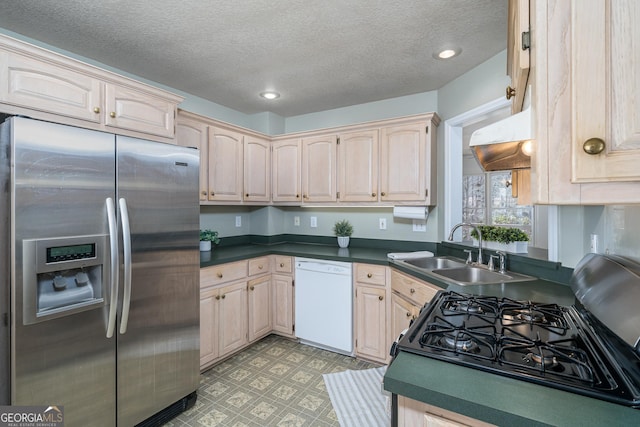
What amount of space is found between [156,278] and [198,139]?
1.33 meters

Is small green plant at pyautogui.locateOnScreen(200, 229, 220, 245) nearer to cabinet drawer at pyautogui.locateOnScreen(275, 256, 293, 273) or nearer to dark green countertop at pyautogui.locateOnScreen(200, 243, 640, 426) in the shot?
cabinet drawer at pyautogui.locateOnScreen(275, 256, 293, 273)

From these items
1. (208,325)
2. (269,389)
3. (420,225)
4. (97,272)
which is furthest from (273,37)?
(269,389)

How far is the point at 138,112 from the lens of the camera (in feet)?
6.31

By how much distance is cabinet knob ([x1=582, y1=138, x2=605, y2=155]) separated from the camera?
571 millimetres

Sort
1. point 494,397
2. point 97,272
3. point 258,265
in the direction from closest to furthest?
point 494,397 → point 97,272 → point 258,265

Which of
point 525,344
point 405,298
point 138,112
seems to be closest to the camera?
point 525,344

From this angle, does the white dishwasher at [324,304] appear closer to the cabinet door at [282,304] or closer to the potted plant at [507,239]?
the cabinet door at [282,304]

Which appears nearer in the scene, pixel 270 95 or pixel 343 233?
pixel 270 95

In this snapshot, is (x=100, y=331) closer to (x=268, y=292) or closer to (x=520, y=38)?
(x=268, y=292)

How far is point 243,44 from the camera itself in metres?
2.02

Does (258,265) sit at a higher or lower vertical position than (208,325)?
higher

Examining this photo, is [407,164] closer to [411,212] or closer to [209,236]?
[411,212]

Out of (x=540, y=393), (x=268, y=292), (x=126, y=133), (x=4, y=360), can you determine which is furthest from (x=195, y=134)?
(x=540, y=393)

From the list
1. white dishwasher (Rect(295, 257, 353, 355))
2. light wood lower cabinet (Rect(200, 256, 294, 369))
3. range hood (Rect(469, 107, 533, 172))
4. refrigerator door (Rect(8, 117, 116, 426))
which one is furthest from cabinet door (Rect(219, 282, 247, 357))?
range hood (Rect(469, 107, 533, 172))
